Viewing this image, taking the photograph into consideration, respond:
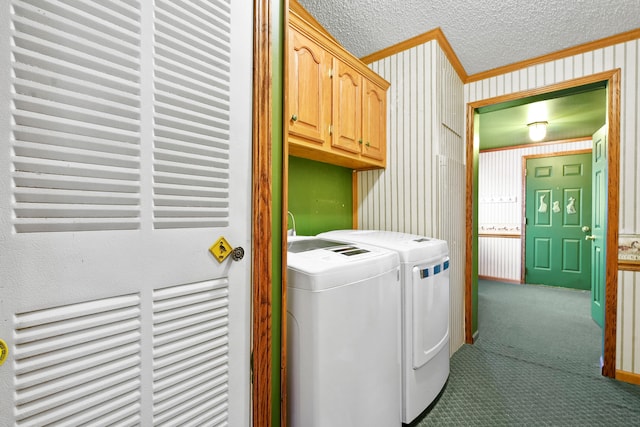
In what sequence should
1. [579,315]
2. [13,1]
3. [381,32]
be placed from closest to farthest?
1. [13,1]
2. [381,32]
3. [579,315]

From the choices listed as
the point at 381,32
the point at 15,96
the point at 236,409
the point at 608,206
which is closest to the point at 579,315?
the point at 608,206

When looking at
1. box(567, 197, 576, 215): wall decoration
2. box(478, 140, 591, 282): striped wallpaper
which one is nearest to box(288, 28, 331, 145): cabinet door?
box(478, 140, 591, 282): striped wallpaper

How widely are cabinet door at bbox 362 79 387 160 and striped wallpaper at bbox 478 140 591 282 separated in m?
4.09

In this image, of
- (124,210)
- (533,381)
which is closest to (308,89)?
(124,210)

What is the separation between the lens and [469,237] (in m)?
2.78

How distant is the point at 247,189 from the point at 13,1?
0.62m

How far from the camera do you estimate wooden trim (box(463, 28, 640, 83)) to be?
214 cm

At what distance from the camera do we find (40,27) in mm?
569

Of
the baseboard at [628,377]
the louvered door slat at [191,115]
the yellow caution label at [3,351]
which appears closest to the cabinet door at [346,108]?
the louvered door slat at [191,115]

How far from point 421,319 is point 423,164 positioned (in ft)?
3.94

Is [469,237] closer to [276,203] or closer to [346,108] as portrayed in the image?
[346,108]

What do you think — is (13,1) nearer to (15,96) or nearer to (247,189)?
(15,96)

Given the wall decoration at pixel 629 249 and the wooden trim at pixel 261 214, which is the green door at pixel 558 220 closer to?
the wall decoration at pixel 629 249

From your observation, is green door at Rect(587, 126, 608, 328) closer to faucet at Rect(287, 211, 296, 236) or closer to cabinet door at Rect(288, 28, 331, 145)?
cabinet door at Rect(288, 28, 331, 145)
